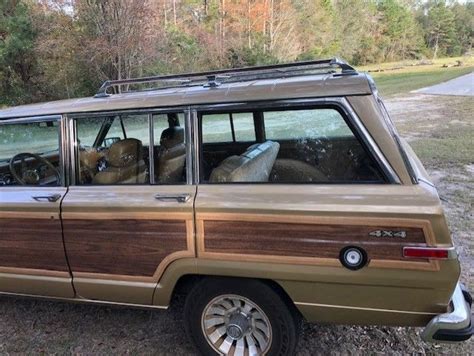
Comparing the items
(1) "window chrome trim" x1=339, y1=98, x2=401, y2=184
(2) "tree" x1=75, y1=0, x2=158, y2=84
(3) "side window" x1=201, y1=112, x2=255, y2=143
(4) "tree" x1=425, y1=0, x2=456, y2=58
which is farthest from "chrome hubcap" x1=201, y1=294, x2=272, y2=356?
(4) "tree" x1=425, y1=0, x2=456, y2=58

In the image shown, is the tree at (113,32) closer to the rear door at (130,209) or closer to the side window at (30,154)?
the side window at (30,154)

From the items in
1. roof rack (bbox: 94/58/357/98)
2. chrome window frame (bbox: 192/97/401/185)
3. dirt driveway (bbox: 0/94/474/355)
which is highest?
roof rack (bbox: 94/58/357/98)

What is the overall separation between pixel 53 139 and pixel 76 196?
50cm

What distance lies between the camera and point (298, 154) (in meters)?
3.18

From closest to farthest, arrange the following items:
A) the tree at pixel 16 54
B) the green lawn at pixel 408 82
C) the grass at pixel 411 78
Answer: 1. the tree at pixel 16 54
2. the green lawn at pixel 408 82
3. the grass at pixel 411 78

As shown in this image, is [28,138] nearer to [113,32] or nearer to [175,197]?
[175,197]

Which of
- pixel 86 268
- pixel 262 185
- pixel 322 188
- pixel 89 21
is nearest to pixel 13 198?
pixel 86 268

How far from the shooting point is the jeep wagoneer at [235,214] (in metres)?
2.26

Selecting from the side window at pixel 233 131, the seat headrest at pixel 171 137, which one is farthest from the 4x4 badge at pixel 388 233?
the side window at pixel 233 131

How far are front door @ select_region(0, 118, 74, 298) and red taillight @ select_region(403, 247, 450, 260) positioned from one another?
217cm

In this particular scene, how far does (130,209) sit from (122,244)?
0.24 metres

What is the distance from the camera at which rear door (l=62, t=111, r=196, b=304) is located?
8.54 feet

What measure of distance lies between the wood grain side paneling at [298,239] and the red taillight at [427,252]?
3cm

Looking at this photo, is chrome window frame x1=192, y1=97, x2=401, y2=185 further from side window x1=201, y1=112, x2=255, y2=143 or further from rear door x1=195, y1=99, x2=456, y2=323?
side window x1=201, y1=112, x2=255, y2=143
